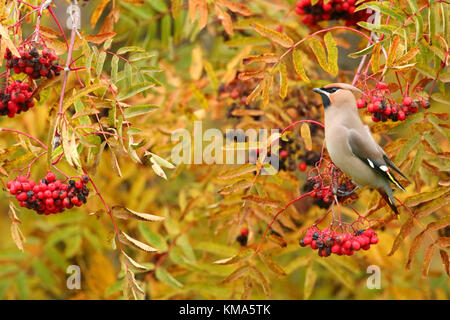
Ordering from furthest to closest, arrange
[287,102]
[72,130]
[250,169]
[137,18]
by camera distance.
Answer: [137,18]
[287,102]
[250,169]
[72,130]

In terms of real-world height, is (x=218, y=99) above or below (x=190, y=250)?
above

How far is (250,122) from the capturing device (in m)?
3.90

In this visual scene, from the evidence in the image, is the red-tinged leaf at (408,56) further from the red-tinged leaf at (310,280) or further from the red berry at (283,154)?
the red-tinged leaf at (310,280)

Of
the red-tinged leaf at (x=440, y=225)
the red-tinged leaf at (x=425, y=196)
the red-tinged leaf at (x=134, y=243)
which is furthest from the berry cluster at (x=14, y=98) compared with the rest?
the red-tinged leaf at (x=440, y=225)

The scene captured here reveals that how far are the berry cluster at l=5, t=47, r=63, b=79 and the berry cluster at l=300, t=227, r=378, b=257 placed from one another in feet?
4.30

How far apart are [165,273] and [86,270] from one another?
98 cm

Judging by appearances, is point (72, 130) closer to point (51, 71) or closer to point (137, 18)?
point (51, 71)

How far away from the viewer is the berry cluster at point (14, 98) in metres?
2.97

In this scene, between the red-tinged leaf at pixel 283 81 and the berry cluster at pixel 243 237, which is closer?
the red-tinged leaf at pixel 283 81

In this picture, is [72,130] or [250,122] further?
[250,122]

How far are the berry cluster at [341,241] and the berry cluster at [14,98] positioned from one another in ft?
4.48

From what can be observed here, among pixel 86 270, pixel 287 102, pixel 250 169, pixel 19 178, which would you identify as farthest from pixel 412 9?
pixel 86 270

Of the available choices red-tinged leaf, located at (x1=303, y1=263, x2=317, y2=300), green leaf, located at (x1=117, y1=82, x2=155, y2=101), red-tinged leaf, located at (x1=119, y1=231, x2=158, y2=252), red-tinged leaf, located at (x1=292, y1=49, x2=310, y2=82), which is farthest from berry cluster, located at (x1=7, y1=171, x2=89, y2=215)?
red-tinged leaf, located at (x1=303, y1=263, x2=317, y2=300)

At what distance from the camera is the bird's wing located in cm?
302
